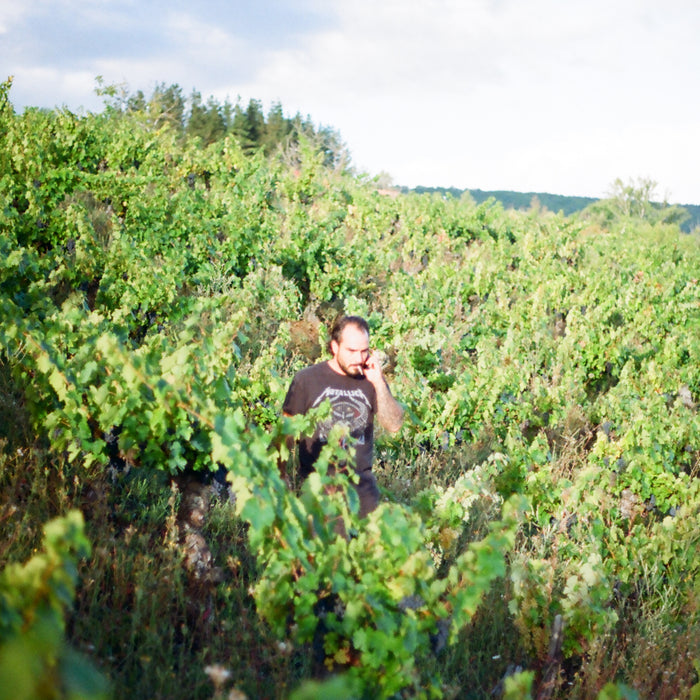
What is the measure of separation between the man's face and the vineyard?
630 mm

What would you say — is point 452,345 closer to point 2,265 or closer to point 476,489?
point 476,489

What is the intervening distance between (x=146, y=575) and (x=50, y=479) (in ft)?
3.13

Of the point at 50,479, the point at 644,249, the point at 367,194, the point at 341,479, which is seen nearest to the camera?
the point at 341,479

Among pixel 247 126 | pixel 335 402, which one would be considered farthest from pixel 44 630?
pixel 247 126

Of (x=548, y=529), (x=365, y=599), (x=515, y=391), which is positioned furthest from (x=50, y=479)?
(x=515, y=391)

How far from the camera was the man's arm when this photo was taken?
3490 millimetres

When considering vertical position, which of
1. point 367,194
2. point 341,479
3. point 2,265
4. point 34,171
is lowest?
point 341,479

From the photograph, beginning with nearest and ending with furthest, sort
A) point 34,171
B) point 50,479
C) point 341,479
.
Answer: point 341,479 → point 50,479 → point 34,171

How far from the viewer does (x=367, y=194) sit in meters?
17.0

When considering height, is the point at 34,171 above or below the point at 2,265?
above

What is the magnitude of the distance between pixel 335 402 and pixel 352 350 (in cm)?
32

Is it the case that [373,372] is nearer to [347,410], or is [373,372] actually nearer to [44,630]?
[347,410]

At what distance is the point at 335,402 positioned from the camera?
346 centimetres

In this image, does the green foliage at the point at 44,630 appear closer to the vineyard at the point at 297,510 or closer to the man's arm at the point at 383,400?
the vineyard at the point at 297,510
